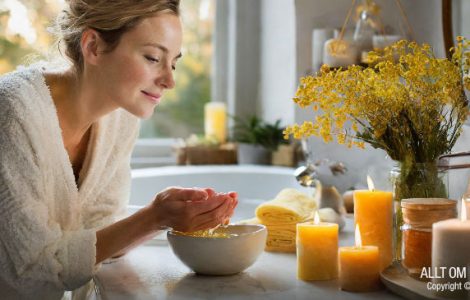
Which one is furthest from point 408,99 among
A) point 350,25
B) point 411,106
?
point 350,25

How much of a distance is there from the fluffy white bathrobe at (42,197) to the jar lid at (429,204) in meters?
0.56

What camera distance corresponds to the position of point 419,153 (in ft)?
4.01

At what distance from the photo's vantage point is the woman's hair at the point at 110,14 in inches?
57.1

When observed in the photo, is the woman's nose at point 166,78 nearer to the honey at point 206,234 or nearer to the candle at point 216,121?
the honey at point 206,234

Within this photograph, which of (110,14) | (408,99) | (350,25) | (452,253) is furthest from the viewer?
(350,25)

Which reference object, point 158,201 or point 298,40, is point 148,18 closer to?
point 158,201

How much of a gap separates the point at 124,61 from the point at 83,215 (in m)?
0.38

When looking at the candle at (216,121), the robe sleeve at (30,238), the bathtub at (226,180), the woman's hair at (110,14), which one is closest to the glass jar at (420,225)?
the robe sleeve at (30,238)

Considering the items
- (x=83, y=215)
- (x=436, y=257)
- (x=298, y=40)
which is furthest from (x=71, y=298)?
(x=298, y=40)

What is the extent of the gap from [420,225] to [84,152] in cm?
87

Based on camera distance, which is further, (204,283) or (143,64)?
(143,64)

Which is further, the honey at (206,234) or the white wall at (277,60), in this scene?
the white wall at (277,60)

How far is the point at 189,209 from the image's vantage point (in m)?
1.25

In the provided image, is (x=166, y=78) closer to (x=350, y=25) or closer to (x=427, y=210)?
(x=427, y=210)
